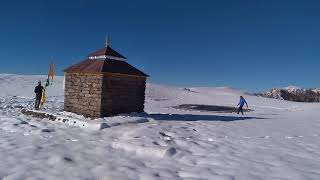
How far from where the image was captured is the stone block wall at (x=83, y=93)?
1750 cm

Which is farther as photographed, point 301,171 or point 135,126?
point 135,126

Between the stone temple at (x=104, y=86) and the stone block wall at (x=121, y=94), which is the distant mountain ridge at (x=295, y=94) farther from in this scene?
the stone temple at (x=104, y=86)

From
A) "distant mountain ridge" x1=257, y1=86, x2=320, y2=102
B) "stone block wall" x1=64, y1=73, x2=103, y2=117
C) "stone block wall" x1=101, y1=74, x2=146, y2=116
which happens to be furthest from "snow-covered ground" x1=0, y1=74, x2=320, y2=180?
"distant mountain ridge" x1=257, y1=86, x2=320, y2=102

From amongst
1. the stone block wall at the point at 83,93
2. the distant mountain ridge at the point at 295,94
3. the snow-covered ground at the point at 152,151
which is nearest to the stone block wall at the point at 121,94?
the stone block wall at the point at 83,93

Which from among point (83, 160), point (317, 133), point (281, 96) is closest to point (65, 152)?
point (83, 160)

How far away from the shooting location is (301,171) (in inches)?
352

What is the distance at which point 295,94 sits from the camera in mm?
74375

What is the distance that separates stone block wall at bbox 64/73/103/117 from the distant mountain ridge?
5722cm

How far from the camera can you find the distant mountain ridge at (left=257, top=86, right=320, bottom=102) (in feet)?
235

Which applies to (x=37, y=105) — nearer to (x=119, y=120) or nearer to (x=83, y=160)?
(x=119, y=120)

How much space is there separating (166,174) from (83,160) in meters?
2.70

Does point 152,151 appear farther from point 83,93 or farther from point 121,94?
point 83,93

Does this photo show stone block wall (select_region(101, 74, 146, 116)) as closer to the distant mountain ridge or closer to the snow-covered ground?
the snow-covered ground

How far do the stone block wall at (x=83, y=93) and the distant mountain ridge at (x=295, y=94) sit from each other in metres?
A: 57.2
